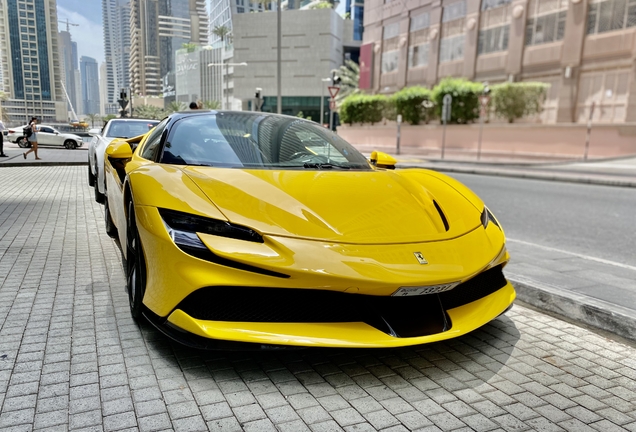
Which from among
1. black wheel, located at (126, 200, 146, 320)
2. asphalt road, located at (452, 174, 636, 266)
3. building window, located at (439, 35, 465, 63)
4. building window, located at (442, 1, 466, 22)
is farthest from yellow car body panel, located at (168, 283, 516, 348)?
building window, located at (442, 1, 466, 22)

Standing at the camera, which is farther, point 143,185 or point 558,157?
point 558,157

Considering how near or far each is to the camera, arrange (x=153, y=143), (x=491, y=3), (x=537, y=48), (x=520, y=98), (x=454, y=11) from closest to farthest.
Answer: (x=153, y=143)
(x=520, y=98)
(x=537, y=48)
(x=491, y=3)
(x=454, y=11)

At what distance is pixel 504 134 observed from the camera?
2511 centimetres

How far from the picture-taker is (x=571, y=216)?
7680mm

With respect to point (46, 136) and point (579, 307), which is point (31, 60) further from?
point (579, 307)

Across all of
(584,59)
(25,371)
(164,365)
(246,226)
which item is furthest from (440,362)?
(584,59)

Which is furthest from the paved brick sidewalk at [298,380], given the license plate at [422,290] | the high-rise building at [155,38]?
the high-rise building at [155,38]

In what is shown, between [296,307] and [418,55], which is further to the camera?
[418,55]

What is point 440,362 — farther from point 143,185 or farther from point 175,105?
point 175,105

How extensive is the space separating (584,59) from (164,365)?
28.1 m

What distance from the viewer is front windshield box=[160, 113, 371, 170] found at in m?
3.13

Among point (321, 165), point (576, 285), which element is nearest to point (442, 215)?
point (321, 165)

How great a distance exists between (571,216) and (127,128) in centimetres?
767

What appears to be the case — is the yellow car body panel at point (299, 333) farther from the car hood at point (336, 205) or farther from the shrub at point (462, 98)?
the shrub at point (462, 98)
